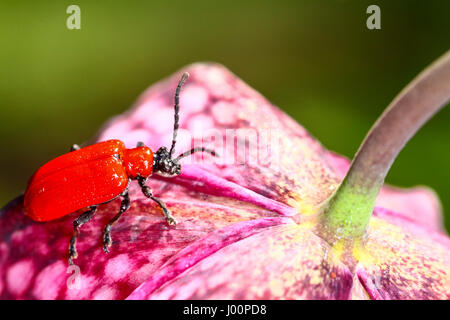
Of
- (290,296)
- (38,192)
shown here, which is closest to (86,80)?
(38,192)

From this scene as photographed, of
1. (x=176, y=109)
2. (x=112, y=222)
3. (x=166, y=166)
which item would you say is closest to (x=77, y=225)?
(x=112, y=222)

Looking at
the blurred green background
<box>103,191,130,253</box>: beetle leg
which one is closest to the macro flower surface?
<box>103,191,130,253</box>: beetle leg

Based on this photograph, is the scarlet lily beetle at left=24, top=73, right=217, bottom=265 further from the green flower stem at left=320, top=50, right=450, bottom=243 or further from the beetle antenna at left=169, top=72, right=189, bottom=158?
the green flower stem at left=320, top=50, right=450, bottom=243

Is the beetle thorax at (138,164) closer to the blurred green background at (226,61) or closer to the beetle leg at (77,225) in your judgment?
the beetle leg at (77,225)

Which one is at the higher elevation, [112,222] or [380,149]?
[380,149]

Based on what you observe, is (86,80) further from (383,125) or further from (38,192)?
(383,125)

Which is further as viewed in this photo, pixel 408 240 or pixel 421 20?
pixel 421 20

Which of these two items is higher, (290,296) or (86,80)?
(86,80)

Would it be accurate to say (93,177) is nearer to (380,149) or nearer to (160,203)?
(160,203)
